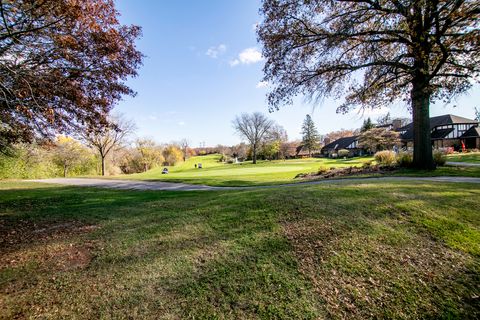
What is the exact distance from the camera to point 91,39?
529cm

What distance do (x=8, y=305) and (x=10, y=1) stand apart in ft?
16.7

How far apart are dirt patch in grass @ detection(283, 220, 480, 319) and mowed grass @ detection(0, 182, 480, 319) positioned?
0.05ft

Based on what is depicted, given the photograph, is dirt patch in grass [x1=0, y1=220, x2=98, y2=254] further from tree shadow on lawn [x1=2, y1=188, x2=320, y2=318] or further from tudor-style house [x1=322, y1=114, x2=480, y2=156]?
tudor-style house [x1=322, y1=114, x2=480, y2=156]

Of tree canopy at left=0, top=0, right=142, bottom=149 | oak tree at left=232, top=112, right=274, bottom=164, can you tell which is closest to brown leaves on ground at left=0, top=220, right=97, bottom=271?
tree canopy at left=0, top=0, right=142, bottom=149

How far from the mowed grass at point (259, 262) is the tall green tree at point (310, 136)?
6868 cm

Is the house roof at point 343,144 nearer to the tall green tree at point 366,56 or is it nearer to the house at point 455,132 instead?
the house at point 455,132

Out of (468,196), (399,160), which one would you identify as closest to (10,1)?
(468,196)

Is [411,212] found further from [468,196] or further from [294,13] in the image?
[294,13]

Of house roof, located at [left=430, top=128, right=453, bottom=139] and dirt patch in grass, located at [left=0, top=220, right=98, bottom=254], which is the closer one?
dirt patch in grass, located at [left=0, top=220, right=98, bottom=254]

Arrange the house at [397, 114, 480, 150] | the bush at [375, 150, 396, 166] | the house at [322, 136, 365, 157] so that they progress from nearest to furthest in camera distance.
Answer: the bush at [375, 150, 396, 166], the house at [397, 114, 480, 150], the house at [322, 136, 365, 157]

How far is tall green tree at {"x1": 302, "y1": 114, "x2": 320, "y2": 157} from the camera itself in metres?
72.5

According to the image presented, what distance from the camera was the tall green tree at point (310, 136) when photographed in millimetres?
72537

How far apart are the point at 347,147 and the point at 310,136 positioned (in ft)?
40.3

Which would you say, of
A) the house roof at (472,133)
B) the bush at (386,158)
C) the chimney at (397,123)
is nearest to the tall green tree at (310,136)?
the chimney at (397,123)
